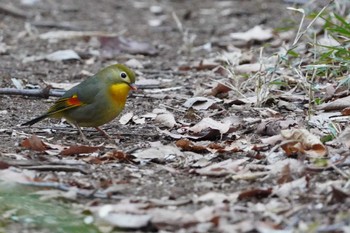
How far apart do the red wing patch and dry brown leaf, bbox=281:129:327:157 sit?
151 cm

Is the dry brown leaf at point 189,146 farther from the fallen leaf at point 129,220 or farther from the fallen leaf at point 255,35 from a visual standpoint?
the fallen leaf at point 255,35

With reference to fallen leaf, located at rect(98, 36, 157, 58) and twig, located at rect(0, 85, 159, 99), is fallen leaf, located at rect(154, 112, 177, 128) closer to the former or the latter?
→ twig, located at rect(0, 85, 159, 99)

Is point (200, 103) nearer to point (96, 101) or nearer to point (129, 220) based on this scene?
point (96, 101)

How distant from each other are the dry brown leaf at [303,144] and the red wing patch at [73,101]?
4.95ft

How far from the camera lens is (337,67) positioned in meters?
5.70

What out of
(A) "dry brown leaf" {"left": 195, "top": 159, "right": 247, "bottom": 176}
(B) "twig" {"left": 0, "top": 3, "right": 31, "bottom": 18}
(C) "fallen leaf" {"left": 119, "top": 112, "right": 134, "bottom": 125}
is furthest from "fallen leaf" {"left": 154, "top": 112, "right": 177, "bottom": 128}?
(B) "twig" {"left": 0, "top": 3, "right": 31, "bottom": 18}

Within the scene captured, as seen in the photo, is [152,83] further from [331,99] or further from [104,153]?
[104,153]

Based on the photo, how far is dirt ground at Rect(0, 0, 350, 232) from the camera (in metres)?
3.68

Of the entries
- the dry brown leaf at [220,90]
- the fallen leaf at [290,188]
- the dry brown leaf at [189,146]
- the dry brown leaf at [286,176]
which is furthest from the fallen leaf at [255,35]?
the fallen leaf at [290,188]

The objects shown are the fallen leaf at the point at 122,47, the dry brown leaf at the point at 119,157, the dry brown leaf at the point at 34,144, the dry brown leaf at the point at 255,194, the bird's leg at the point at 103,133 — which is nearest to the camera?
the dry brown leaf at the point at 255,194

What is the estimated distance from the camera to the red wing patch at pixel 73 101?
5.39 metres

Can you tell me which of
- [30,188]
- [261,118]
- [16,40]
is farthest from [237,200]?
[16,40]

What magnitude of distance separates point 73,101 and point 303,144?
65.8 inches

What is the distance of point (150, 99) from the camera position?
21.0 ft
